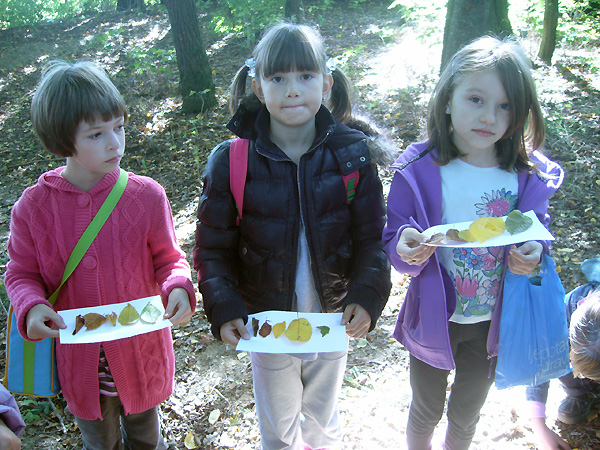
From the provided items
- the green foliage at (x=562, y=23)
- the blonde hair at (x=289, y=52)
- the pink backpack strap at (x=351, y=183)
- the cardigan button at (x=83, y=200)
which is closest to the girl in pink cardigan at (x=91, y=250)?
the cardigan button at (x=83, y=200)

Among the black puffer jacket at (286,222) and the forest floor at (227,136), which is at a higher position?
the black puffer jacket at (286,222)

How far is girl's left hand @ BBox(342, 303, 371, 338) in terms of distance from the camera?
6.25 ft

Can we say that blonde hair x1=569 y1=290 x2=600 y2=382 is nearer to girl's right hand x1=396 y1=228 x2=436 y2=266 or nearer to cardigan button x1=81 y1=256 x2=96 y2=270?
girl's right hand x1=396 y1=228 x2=436 y2=266

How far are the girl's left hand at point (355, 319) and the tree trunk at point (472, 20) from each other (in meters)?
4.62

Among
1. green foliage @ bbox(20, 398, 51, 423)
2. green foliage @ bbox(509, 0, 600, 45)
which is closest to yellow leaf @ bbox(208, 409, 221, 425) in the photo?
green foliage @ bbox(20, 398, 51, 423)

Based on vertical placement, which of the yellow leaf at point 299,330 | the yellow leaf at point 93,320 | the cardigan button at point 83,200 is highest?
the cardigan button at point 83,200

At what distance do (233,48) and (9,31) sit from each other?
8704 mm

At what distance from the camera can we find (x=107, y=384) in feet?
6.81

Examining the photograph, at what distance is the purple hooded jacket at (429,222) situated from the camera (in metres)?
1.92

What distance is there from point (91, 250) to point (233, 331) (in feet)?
2.32

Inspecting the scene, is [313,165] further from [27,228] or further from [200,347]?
[200,347]

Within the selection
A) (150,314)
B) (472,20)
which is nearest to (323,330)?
(150,314)

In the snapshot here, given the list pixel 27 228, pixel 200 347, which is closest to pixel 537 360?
pixel 27 228

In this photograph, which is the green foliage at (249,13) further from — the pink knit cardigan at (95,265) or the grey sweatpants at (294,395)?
the grey sweatpants at (294,395)
